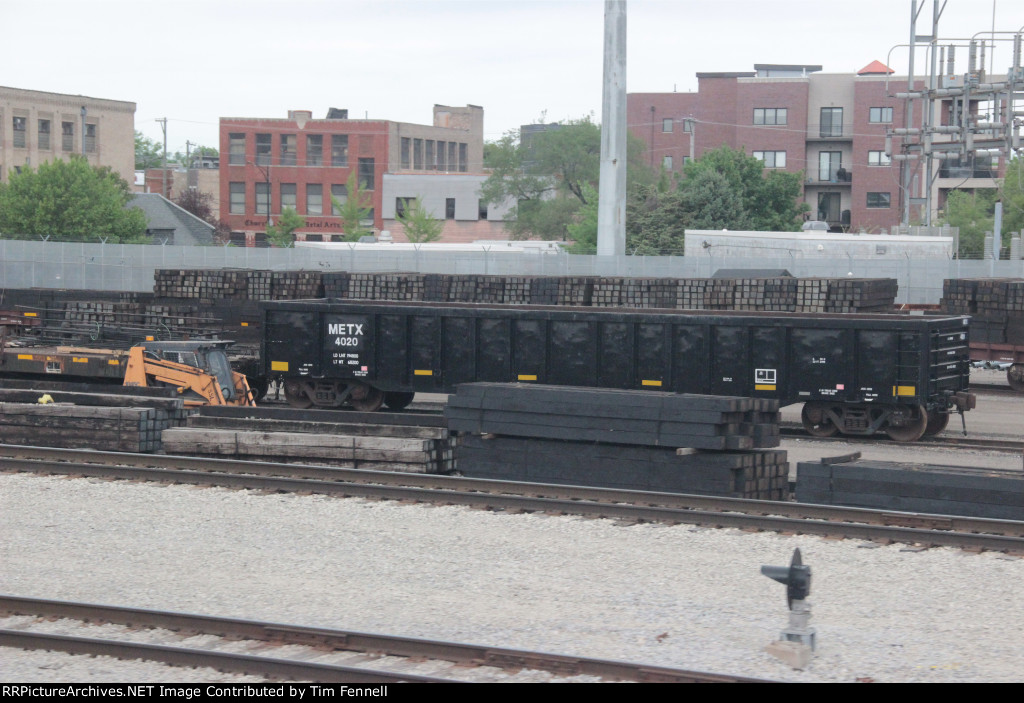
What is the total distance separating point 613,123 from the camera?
116 ft

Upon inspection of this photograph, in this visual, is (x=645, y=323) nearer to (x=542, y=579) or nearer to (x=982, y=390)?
(x=542, y=579)

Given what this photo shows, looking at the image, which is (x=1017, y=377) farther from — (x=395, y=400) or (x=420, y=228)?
(x=420, y=228)

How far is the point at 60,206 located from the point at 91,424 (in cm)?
5941

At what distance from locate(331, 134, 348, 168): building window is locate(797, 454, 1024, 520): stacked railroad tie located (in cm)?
9155

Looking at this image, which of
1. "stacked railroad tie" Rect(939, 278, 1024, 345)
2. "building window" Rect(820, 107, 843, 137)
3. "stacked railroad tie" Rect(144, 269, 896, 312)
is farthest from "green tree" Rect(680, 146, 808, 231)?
"stacked railroad tie" Rect(144, 269, 896, 312)

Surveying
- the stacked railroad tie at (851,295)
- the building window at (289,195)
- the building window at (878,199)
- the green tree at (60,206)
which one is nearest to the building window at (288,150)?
the building window at (289,195)

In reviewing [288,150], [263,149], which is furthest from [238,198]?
[288,150]

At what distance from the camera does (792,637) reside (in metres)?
9.43

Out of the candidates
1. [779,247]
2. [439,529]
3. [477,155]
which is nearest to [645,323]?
[439,529]

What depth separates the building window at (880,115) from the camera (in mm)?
90250

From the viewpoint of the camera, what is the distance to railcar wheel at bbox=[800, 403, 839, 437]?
75.5 feet

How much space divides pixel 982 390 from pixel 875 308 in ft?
12.3
